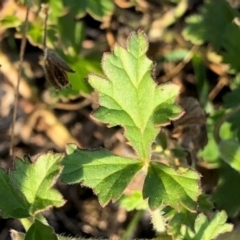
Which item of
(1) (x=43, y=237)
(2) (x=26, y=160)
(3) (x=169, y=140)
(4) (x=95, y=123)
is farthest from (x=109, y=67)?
(4) (x=95, y=123)

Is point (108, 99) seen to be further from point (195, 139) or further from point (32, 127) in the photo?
point (32, 127)

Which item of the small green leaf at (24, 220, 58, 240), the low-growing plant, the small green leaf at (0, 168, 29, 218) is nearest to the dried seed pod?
the low-growing plant

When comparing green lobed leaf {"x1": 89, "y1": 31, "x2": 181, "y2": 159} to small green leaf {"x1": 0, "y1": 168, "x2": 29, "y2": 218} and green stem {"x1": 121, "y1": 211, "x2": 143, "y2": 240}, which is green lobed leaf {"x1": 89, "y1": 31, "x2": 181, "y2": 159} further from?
green stem {"x1": 121, "y1": 211, "x2": 143, "y2": 240}

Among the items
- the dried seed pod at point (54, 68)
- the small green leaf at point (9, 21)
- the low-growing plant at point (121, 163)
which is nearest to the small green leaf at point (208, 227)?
the low-growing plant at point (121, 163)

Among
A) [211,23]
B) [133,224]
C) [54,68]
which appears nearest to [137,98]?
[54,68]

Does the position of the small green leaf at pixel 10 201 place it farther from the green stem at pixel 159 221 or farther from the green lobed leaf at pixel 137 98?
the green stem at pixel 159 221

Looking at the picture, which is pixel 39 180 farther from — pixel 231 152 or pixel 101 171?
pixel 231 152
